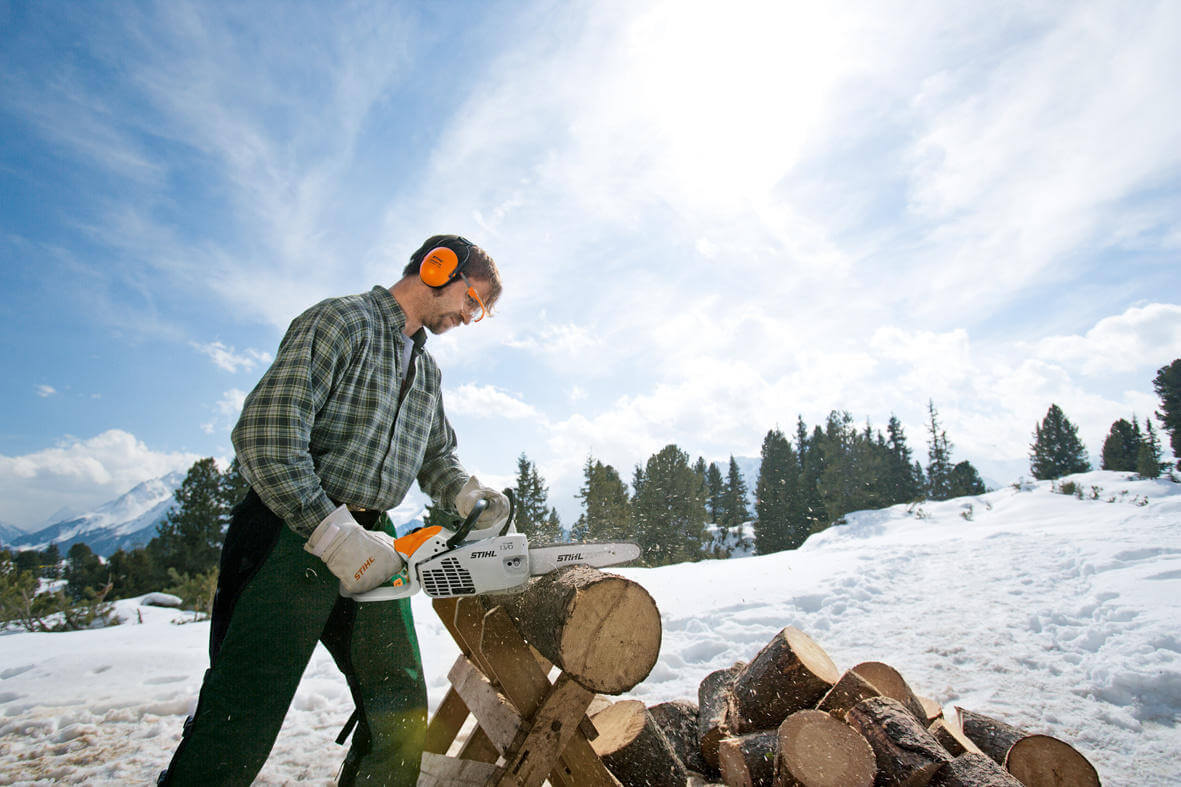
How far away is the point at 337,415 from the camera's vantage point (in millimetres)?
1796

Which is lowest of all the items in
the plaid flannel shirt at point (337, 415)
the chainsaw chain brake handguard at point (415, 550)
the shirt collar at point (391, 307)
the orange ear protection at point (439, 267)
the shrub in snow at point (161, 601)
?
the shrub in snow at point (161, 601)

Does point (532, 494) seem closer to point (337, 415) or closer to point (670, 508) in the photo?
point (670, 508)

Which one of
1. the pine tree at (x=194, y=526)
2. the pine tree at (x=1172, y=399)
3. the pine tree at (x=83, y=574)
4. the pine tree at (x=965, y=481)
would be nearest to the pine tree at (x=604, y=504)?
the pine tree at (x=194, y=526)

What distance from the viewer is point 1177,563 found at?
17.0 feet

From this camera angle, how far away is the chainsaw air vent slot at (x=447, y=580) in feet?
5.30

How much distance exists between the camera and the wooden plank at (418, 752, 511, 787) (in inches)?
78.7

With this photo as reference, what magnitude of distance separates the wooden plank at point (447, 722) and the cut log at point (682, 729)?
3.04 ft

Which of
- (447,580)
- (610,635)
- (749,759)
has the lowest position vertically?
(749,759)

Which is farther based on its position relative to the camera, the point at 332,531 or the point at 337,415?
the point at 337,415

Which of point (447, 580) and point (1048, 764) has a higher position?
point (447, 580)

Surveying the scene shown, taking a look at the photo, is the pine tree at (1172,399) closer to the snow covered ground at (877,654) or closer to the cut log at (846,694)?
the snow covered ground at (877,654)

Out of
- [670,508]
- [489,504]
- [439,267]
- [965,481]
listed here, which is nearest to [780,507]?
[670,508]

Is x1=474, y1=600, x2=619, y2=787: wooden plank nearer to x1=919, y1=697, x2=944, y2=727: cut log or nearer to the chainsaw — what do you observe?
the chainsaw

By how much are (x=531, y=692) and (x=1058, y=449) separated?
48161 millimetres
